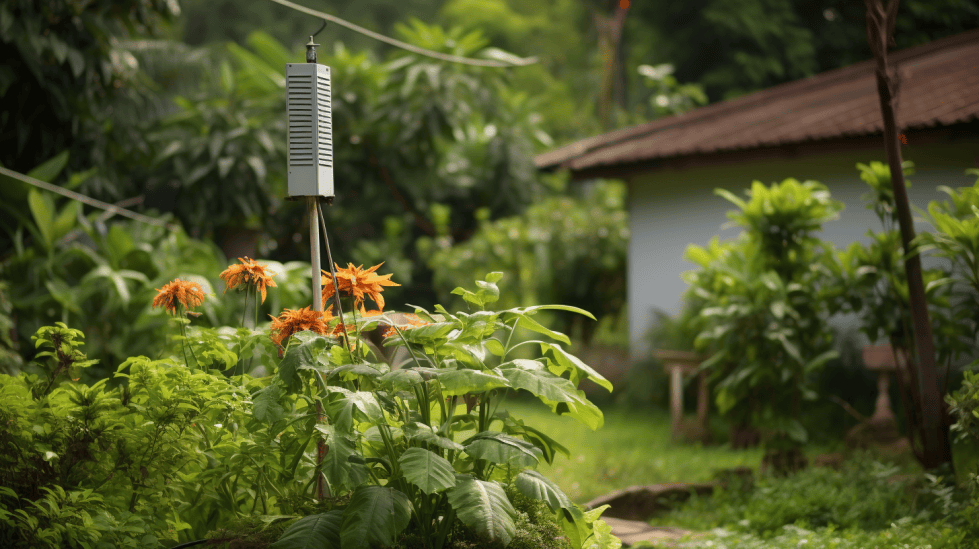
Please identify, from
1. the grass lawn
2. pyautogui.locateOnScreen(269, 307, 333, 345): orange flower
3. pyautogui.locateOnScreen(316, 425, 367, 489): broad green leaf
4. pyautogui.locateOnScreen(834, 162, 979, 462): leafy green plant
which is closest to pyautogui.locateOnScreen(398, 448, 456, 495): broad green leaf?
pyautogui.locateOnScreen(316, 425, 367, 489): broad green leaf

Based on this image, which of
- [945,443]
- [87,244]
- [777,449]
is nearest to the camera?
[945,443]

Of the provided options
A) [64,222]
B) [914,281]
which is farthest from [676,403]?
[64,222]

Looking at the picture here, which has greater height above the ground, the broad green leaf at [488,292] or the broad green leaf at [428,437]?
the broad green leaf at [488,292]

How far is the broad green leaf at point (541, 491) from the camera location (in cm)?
202

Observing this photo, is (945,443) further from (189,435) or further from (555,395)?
(189,435)

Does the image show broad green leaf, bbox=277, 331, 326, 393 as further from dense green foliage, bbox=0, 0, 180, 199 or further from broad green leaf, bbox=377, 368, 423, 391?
dense green foliage, bbox=0, 0, 180, 199

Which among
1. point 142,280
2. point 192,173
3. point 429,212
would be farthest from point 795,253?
point 429,212

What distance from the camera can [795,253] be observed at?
4875 millimetres

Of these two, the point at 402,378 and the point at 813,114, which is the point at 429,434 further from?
the point at 813,114

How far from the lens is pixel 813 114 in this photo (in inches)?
279

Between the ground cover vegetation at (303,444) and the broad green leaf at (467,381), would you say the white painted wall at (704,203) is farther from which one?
the broad green leaf at (467,381)

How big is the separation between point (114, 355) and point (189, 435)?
3.52 m

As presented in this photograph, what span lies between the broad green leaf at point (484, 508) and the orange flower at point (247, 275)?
3.14 ft

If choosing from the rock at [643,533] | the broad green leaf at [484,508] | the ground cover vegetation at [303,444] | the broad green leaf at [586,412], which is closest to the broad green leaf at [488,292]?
the ground cover vegetation at [303,444]
